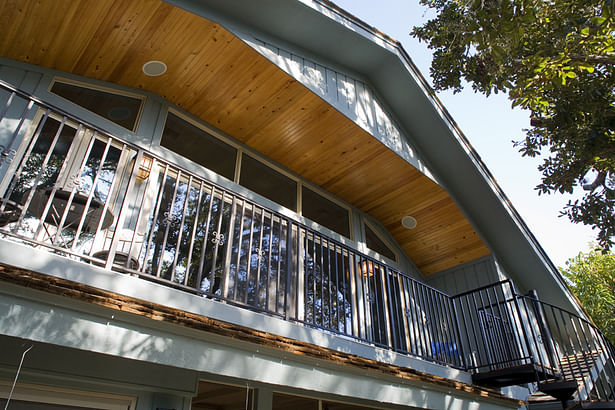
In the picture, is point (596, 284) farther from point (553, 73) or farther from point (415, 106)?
point (553, 73)

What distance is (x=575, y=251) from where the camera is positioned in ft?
55.5

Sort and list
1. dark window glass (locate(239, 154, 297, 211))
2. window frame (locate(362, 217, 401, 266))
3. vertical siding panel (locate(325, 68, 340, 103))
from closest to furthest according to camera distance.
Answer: vertical siding panel (locate(325, 68, 340, 103))
dark window glass (locate(239, 154, 297, 211))
window frame (locate(362, 217, 401, 266))

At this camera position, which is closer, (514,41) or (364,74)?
(514,41)

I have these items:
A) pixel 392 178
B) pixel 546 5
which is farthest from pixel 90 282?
pixel 546 5

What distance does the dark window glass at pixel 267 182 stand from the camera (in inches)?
230

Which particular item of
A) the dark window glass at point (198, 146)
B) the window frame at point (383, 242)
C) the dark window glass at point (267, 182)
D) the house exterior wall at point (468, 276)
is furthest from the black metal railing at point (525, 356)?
the dark window glass at point (198, 146)

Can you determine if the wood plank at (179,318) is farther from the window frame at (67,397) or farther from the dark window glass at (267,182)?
the dark window glass at (267,182)

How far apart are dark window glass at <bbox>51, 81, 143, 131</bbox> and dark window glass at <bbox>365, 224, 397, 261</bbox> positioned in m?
4.11

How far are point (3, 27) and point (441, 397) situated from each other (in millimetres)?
5642

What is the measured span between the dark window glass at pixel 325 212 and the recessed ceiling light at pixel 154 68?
2636 millimetres

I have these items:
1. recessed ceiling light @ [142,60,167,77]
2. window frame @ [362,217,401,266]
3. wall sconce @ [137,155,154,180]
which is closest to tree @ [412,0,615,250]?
window frame @ [362,217,401,266]

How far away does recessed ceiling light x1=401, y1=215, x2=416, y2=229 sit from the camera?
7.35m

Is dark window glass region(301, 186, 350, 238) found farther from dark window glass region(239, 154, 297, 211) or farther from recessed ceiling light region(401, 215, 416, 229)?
recessed ceiling light region(401, 215, 416, 229)

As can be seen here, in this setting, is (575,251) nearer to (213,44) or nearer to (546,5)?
(546,5)
